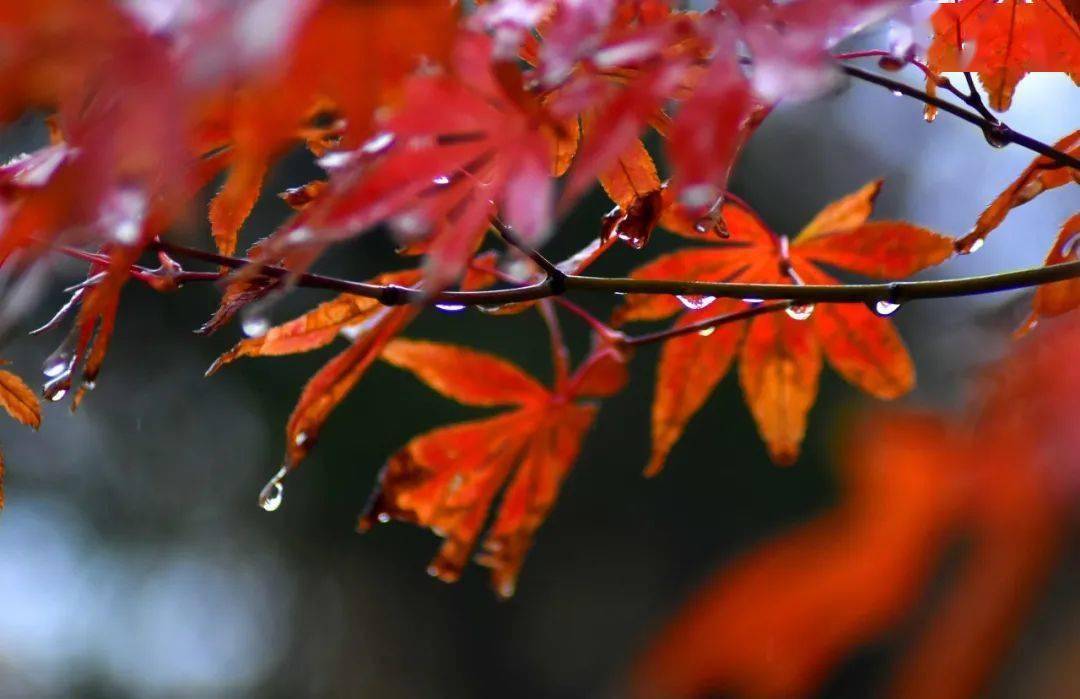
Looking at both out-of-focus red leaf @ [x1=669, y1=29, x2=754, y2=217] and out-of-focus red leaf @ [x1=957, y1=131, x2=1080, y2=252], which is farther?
out-of-focus red leaf @ [x1=957, y1=131, x2=1080, y2=252]

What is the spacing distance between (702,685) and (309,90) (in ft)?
4.78

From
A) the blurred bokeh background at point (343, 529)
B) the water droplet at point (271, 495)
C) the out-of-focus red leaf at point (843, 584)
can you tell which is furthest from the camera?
the blurred bokeh background at point (343, 529)

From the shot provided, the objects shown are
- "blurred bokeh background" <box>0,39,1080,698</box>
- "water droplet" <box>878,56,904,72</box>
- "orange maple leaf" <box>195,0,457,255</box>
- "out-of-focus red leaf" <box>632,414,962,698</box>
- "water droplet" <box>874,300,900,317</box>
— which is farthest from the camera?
"blurred bokeh background" <box>0,39,1080,698</box>

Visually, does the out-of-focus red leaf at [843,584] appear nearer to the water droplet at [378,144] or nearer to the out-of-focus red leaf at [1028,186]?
the out-of-focus red leaf at [1028,186]

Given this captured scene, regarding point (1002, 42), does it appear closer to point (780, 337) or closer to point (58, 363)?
point (780, 337)

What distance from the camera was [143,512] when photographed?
14.9ft

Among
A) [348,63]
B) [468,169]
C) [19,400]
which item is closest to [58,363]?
[19,400]

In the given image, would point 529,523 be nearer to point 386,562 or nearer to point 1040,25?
point 1040,25

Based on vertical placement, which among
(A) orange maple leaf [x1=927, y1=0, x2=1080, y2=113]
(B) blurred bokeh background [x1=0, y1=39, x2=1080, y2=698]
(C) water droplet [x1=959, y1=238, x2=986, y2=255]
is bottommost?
(B) blurred bokeh background [x1=0, y1=39, x2=1080, y2=698]

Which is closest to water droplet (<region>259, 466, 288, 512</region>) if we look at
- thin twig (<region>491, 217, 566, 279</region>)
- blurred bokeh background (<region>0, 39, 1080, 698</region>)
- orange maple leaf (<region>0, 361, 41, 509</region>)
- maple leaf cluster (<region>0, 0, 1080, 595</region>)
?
maple leaf cluster (<region>0, 0, 1080, 595</region>)

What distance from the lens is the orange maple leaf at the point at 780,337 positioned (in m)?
0.75

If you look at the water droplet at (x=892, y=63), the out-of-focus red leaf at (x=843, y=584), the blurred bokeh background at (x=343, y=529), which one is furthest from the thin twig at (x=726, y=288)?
the blurred bokeh background at (x=343, y=529)

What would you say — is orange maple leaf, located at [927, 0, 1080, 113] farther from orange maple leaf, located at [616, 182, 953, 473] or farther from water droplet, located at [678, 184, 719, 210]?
water droplet, located at [678, 184, 719, 210]

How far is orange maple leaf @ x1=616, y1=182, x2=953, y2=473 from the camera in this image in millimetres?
754
